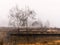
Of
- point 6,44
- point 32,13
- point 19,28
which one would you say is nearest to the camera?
point 6,44

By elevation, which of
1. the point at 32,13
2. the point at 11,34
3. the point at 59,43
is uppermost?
the point at 32,13

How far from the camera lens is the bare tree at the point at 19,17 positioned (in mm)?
6367

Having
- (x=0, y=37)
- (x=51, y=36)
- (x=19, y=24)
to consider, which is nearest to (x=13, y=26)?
(x=19, y=24)

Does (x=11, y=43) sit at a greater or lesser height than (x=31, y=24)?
lesser

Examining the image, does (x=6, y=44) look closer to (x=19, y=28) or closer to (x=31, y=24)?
(x=19, y=28)

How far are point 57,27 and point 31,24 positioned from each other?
3.52 feet

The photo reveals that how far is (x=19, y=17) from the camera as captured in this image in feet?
21.1

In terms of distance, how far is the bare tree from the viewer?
6367 millimetres

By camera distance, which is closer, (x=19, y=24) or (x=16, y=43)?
(x=16, y=43)

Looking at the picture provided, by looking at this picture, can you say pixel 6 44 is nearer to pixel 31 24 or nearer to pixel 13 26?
pixel 13 26

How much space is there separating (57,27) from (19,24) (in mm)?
1563

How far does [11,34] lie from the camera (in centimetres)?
576

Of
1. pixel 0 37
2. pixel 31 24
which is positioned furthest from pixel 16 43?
pixel 31 24

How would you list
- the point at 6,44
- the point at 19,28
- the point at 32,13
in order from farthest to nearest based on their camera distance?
1. the point at 32,13
2. the point at 19,28
3. the point at 6,44
